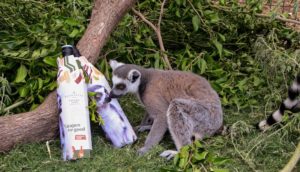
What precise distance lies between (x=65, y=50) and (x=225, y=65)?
2056mm

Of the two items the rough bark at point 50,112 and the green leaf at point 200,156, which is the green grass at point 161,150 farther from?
the green leaf at point 200,156

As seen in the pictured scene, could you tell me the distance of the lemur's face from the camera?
4215mm

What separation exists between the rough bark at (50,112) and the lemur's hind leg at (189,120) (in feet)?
3.04

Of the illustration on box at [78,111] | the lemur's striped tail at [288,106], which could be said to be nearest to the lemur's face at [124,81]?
the illustration on box at [78,111]

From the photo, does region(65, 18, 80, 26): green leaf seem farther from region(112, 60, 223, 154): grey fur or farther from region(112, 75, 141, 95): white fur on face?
region(112, 75, 141, 95): white fur on face

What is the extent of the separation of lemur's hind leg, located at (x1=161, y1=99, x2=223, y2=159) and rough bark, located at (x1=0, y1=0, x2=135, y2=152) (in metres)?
0.93

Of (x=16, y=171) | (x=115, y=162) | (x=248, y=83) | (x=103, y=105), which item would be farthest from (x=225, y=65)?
(x=16, y=171)

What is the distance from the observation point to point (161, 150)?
13.0 ft

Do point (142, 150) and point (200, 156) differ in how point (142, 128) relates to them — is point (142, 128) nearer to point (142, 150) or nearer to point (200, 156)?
point (142, 150)

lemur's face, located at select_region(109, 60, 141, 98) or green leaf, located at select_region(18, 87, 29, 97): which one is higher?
lemur's face, located at select_region(109, 60, 141, 98)

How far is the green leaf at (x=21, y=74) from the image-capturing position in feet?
14.5

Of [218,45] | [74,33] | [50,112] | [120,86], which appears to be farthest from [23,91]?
[218,45]

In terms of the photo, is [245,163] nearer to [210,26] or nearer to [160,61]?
[160,61]

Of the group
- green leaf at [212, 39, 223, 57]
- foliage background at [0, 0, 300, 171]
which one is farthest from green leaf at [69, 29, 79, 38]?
green leaf at [212, 39, 223, 57]
